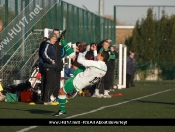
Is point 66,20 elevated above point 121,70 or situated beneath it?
elevated above

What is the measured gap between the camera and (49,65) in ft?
69.9

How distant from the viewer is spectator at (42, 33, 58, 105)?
2112 cm

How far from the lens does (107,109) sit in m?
19.1

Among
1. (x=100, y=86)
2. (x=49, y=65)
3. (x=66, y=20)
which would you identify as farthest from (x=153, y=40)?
(x=49, y=65)

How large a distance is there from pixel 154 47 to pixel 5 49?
2511 centimetres

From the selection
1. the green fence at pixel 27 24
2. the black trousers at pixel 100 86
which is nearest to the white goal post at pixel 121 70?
the green fence at pixel 27 24

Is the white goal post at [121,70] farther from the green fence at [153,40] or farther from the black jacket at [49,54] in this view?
the black jacket at [49,54]

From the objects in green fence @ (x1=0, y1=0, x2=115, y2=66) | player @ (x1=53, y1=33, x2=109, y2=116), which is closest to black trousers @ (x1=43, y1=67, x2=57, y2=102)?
green fence @ (x1=0, y1=0, x2=115, y2=66)

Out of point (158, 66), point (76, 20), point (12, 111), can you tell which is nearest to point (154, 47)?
point (158, 66)

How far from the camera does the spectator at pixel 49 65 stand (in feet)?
69.3

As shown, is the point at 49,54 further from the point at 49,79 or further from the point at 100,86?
the point at 100,86

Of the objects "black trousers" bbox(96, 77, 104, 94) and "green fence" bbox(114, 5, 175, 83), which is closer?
"black trousers" bbox(96, 77, 104, 94)

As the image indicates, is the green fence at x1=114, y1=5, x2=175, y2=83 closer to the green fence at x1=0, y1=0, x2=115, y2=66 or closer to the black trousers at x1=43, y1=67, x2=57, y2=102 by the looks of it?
the green fence at x1=0, y1=0, x2=115, y2=66
